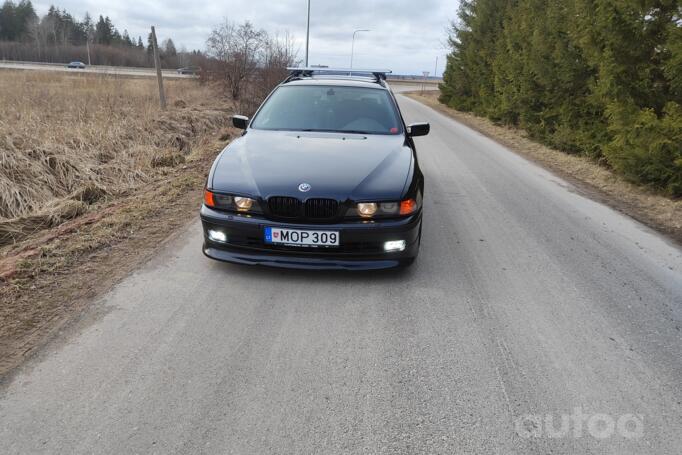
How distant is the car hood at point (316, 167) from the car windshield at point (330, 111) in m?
0.36

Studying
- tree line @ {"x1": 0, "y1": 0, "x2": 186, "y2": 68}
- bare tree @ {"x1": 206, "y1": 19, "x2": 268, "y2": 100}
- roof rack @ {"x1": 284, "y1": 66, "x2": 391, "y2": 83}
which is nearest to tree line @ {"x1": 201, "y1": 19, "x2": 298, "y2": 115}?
bare tree @ {"x1": 206, "y1": 19, "x2": 268, "y2": 100}

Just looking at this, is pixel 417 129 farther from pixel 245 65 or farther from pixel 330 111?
pixel 245 65

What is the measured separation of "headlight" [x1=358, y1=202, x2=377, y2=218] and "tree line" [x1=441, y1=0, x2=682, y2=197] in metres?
5.59

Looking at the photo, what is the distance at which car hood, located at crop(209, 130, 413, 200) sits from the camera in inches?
148

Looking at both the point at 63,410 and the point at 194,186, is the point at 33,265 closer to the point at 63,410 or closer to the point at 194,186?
the point at 63,410

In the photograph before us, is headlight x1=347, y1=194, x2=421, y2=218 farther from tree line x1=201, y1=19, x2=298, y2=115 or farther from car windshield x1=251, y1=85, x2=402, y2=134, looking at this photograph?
tree line x1=201, y1=19, x2=298, y2=115

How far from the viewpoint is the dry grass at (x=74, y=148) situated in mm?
6125

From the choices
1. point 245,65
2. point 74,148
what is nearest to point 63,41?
point 245,65

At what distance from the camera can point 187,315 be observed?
3430 millimetres

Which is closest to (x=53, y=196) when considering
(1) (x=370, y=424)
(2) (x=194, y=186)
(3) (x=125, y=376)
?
(2) (x=194, y=186)

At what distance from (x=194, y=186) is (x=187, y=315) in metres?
4.14

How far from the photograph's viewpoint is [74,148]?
8148 mm

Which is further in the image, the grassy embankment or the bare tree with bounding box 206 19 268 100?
the bare tree with bounding box 206 19 268 100

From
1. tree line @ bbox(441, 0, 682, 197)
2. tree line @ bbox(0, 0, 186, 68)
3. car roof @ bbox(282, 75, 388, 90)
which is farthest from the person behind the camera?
tree line @ bbox(0, 0, 186, 68)
